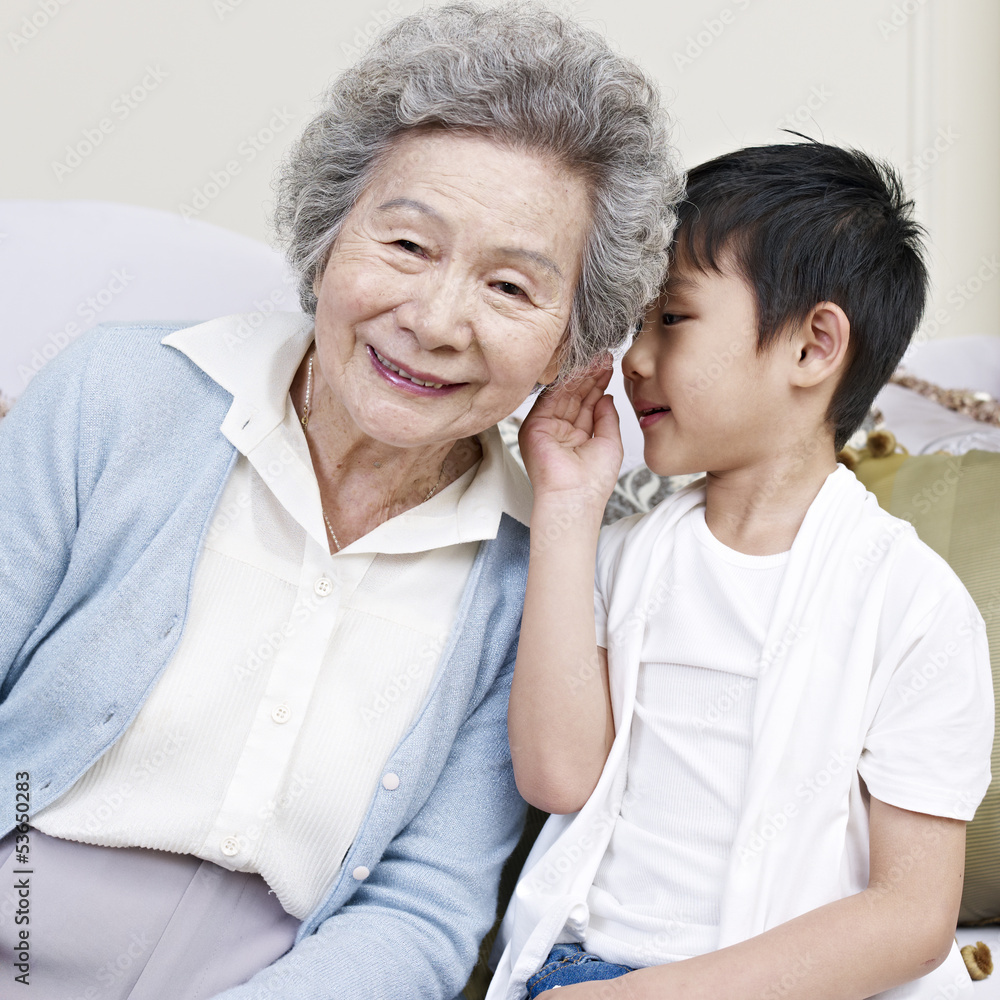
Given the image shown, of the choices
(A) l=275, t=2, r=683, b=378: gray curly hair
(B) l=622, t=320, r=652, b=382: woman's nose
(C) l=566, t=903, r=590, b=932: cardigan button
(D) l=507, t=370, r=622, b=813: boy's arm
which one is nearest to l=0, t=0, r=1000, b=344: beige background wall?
(A) l=275, t=2, r=683, b=378: gray curly hair

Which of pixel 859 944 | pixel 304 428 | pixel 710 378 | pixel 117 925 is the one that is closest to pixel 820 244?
pixel 710 378

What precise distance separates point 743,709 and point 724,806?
122 mm

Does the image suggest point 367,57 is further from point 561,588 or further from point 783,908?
point 783,908

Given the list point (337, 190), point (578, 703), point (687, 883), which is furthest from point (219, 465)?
point (687, 883)

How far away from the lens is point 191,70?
224 centimetres

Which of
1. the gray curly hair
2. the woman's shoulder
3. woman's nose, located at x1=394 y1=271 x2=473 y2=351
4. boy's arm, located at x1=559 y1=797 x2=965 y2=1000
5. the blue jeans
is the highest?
the gray curly hair

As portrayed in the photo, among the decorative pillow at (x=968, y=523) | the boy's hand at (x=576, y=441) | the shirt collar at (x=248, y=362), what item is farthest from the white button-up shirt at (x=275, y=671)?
the decorative pillow at (x=968, y=523)

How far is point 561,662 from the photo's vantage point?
4.12 feet

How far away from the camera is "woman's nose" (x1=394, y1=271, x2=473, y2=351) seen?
1153 millimetres

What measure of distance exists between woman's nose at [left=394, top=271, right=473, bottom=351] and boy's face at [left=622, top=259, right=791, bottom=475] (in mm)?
311

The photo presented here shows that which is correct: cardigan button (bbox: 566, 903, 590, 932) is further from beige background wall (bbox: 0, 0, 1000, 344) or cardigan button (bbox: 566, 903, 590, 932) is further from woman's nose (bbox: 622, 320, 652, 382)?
beige background wall (bbox: 0, 0, 1000, 344)

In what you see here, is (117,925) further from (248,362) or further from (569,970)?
(248,362)

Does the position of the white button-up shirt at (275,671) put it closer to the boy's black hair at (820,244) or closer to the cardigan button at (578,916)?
the cardigan button at (578,916)

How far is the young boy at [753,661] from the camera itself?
1.11m
